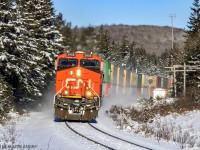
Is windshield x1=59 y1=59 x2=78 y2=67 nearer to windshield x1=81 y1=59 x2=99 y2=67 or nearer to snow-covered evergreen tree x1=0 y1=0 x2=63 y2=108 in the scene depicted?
windshield x1=81 y1=59 x2=99 y2=67

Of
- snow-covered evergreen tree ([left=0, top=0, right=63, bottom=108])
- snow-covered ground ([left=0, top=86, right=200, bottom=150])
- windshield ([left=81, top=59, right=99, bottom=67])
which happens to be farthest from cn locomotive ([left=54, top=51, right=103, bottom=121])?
snow-covered evergreen tree ([left=0, top=0, right=63, bottom=108])

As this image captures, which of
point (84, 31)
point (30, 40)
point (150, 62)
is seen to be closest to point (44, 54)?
point (30, 40)

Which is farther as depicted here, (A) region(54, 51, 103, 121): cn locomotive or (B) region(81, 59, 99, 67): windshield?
(B) region(81, 59, 99, 67): windshield

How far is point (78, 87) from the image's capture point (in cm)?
2025

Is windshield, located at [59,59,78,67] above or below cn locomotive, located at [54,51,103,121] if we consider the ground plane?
above

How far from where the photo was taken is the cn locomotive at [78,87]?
19844mm

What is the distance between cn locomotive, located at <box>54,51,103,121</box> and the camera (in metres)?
19.8

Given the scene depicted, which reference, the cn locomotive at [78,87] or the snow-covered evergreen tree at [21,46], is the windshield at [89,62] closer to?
the cn locomotive at [78,87]

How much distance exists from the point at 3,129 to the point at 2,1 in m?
9.40

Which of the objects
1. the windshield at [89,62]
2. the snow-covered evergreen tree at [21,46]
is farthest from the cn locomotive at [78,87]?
the snow-covered evergreen tree at [21,46]

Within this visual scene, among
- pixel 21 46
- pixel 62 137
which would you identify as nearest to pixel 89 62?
pixel 21 46

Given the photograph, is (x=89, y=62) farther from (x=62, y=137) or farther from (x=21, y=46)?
(x=62, y=137)

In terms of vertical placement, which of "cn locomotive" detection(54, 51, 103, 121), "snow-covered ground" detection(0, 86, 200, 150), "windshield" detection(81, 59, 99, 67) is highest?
"windshield" detection(81, 59, 99, 67)

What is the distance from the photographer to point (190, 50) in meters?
35.4
